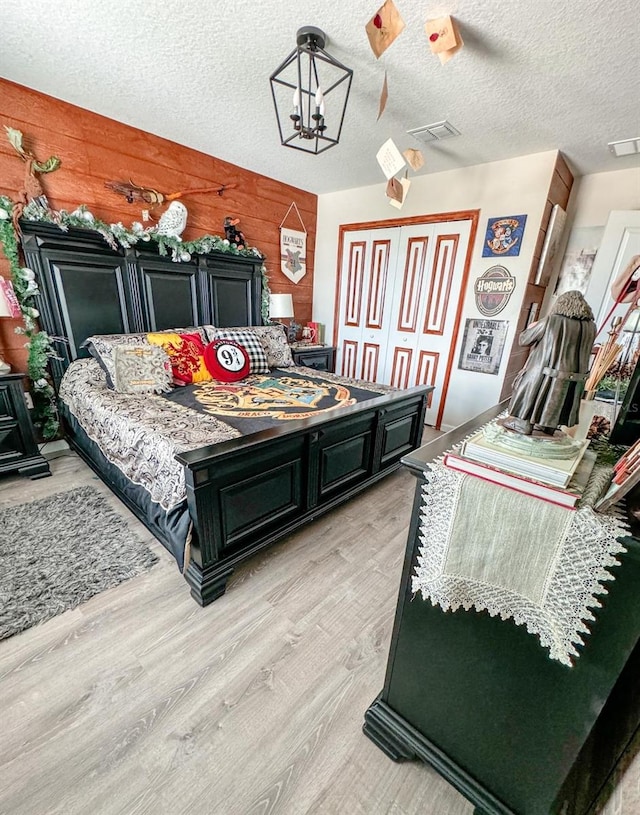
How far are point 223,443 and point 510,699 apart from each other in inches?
47.4

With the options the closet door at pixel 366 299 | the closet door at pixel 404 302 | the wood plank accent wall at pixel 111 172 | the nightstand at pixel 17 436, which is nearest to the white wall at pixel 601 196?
the closet door at pixel 404 302

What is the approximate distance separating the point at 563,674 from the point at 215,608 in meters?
1.30

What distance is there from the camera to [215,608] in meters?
1.50

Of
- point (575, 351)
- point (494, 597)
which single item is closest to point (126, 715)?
point (494, 597)

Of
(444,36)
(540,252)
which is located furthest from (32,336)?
(540,252)

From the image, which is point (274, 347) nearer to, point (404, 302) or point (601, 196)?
point (404, 302)

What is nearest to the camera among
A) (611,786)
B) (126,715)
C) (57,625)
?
(611,786)

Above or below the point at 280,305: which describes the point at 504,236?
above

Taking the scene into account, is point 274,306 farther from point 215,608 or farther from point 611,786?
point 611,786

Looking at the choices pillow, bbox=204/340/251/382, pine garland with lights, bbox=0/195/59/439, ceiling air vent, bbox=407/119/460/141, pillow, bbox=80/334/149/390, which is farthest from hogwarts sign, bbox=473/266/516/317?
pine garland with lights, bbox=0/195/59/439

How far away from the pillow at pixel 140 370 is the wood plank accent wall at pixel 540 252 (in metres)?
2.61

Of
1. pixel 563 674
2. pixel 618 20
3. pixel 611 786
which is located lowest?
pixel 611 786

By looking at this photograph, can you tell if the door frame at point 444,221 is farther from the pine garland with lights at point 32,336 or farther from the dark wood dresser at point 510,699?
the pine garland with lights at point 32,336

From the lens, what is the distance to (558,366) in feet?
2.34
